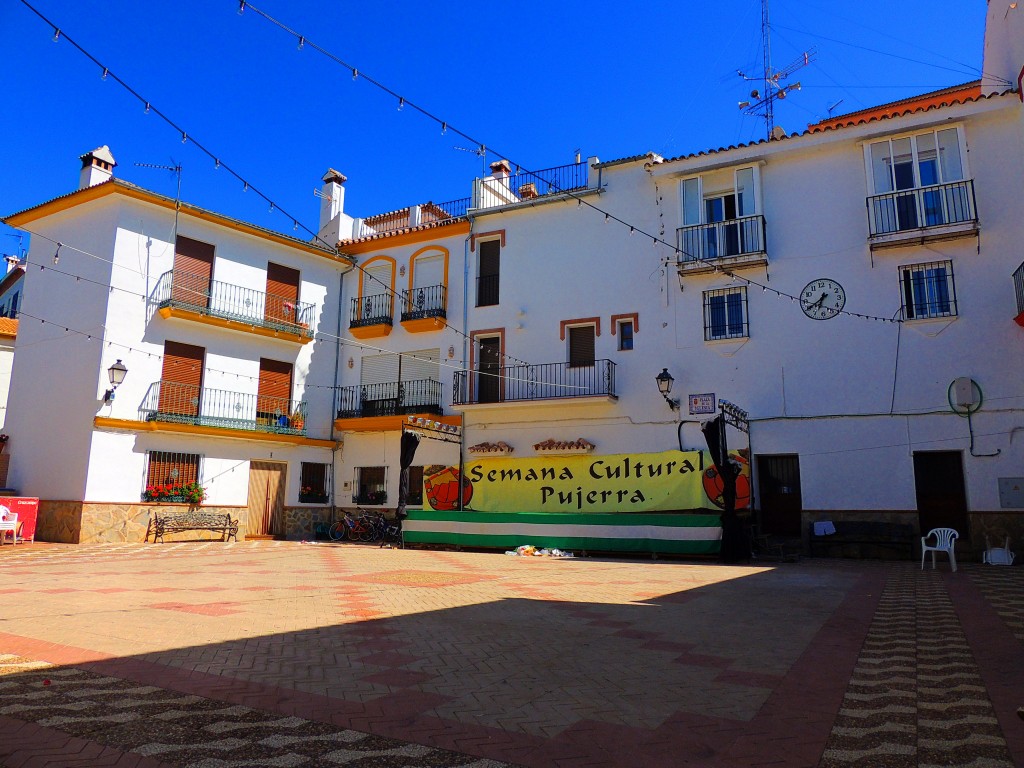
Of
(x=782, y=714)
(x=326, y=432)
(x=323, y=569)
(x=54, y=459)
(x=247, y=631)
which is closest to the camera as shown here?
(x=782, y=714)

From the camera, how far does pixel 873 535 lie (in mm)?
14625

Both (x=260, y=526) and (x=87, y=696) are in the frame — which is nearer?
(x=87, y=696)

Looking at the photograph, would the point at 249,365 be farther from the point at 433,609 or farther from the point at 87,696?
the point at 87,696

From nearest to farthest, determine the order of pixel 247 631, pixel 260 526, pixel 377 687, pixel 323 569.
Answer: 1. pixel 377 687
2. pixel 247 631
3. pixel 323 569
4. pixel 260 526

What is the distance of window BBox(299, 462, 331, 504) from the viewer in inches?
851

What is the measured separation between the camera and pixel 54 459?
17.8 metres

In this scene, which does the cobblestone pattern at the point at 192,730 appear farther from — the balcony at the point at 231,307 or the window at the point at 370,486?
the window at the point at 370,486

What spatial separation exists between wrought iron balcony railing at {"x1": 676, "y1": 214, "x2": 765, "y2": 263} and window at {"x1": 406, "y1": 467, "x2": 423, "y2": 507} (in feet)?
32.2

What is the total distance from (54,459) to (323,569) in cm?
1034

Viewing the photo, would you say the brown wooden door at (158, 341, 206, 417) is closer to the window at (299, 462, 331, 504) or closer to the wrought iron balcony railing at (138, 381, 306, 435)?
the wrought iron balcony railing at (138, 381, 306, 435)

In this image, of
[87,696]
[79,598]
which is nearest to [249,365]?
[79,598]

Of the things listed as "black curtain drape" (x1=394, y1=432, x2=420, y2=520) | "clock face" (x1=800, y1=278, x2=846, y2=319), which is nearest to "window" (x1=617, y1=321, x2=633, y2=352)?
"clock face" (x1=800, y1=278, x2=846, y2=319)

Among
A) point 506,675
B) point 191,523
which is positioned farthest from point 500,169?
point 506,675

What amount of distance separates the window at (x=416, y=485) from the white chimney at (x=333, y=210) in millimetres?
8556
